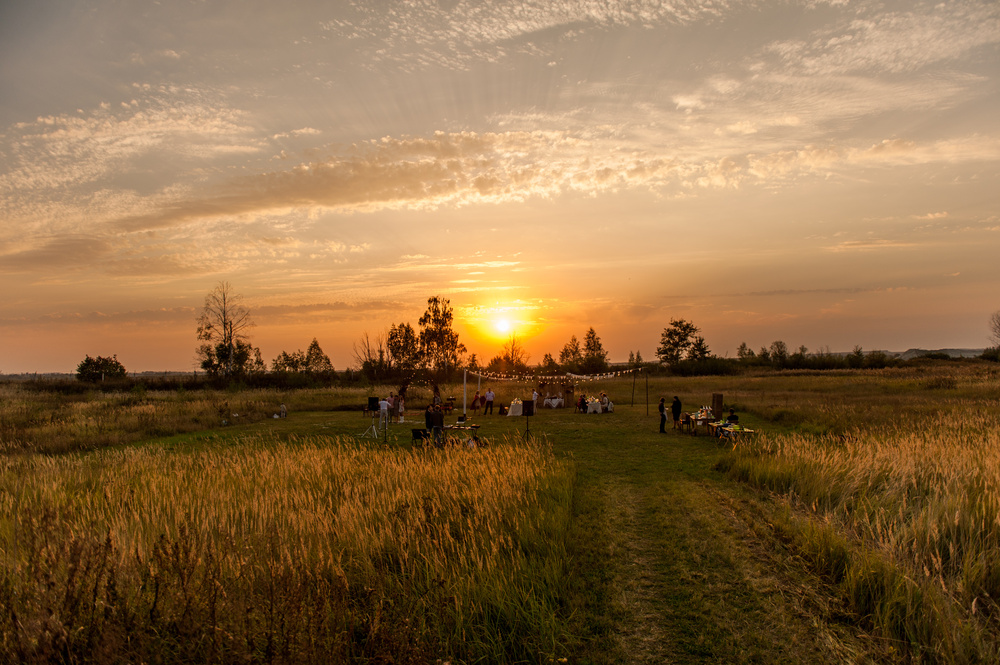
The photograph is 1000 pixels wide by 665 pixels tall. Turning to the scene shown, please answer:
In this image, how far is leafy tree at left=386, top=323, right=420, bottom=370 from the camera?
80.8 meters

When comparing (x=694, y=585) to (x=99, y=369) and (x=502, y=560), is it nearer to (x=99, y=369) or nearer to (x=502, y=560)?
(x=502, y=560)

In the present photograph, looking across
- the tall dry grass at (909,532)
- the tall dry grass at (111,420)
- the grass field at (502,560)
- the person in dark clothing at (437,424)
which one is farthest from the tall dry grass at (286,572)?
the tall dry grass at (111,420)

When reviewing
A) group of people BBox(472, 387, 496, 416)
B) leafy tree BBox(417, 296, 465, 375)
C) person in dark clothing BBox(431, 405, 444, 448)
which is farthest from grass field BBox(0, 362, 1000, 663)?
leafy tree BBox(417, 296, 465, 375)

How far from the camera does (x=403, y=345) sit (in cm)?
8406

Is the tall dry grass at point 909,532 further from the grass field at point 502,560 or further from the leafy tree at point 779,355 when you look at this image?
the leafy tree at point 779,355

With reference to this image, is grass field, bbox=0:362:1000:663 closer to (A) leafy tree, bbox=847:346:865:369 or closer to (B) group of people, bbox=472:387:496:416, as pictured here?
(B) group of people, bbox=472:387:496:416

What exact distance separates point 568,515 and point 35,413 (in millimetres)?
30333

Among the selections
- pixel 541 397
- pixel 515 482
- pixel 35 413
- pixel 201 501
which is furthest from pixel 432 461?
pixel 35 413

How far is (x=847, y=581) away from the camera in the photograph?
6250 millimetres

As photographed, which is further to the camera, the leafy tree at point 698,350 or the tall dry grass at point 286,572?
the leafy tree at point 698,350

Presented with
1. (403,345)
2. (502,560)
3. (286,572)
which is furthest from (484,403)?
(403,345)

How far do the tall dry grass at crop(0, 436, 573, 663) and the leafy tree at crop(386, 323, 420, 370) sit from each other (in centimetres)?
7079

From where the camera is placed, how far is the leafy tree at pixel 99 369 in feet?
245

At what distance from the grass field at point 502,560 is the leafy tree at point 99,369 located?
77.6 metres
